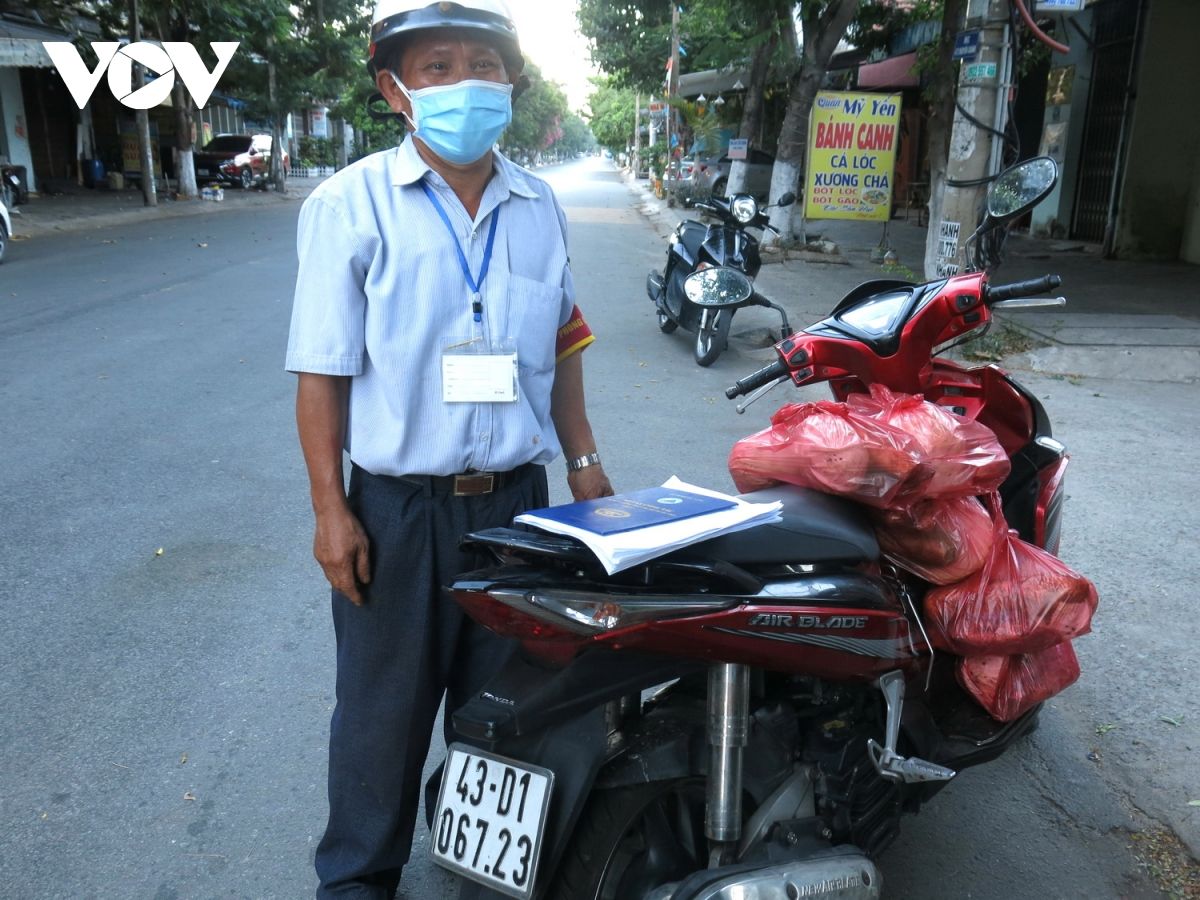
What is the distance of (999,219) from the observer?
263cm

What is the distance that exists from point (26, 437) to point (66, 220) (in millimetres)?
14395

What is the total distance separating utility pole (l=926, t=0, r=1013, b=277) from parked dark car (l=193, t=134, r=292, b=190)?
2494 centimetres

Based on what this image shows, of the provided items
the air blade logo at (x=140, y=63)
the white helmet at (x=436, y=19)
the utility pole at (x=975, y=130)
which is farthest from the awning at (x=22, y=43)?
the white helmet at (x=436, y=19)

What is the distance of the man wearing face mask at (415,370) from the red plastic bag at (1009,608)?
94 centimetres

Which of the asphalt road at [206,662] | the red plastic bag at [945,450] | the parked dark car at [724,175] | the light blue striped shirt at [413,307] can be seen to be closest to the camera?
the light blue striped shirt at [413,307]

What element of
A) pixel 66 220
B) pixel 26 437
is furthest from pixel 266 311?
pixel 66 220

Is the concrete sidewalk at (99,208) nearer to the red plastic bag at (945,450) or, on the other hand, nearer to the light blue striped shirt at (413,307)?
the light blue striped shirt at (413,307)

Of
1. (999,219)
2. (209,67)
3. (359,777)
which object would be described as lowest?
(359,777)

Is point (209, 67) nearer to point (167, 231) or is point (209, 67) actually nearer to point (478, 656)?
point (167, 231)

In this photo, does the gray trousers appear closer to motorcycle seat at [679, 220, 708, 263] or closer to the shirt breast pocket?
the shirt breast pocket

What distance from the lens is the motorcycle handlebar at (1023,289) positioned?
225 centimetres

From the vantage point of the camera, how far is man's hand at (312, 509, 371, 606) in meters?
1.92

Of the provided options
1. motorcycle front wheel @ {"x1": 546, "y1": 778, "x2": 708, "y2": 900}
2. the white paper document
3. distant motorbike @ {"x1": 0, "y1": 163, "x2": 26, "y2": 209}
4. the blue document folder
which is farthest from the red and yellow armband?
distant motorbike @ {"x1": 0, "y1": 163, "x2": 26, "y2": 209}

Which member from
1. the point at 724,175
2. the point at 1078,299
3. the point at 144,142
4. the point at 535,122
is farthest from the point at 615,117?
the point at 1078,299
